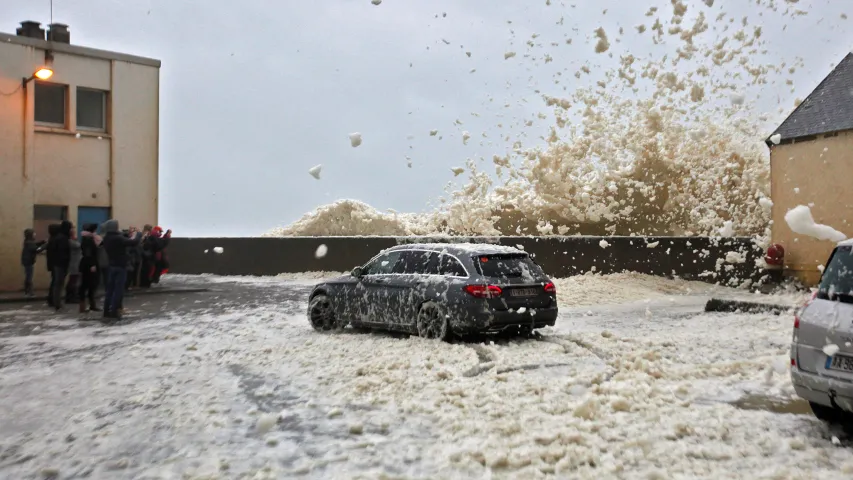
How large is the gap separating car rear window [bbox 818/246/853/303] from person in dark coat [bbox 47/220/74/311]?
15.4 meters

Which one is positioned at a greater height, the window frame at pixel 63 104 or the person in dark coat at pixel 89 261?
the window frame at pixel 63 104

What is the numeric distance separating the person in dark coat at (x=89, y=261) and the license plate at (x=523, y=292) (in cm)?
925

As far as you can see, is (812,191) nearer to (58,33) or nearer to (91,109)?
(91,109)

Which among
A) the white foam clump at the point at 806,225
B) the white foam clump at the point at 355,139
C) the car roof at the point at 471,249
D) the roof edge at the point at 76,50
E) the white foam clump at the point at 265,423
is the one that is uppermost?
the roof edge at the point at 76,50

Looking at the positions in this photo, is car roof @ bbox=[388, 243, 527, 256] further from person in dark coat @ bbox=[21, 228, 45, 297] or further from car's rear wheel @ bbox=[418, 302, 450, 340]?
person in dark coat @ bbox=[21, 228, 45, 297]

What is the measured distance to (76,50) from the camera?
24.5 metres

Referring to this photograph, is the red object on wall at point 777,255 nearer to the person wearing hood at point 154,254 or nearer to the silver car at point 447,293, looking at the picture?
the silver car at point 447,293

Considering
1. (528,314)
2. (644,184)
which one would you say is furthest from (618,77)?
(528,314)

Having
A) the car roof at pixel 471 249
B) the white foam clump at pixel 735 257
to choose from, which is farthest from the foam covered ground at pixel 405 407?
the white foam clump at pixel 735 257

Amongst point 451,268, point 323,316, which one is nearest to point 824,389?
point 451,268

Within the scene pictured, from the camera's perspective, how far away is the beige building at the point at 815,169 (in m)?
15.9

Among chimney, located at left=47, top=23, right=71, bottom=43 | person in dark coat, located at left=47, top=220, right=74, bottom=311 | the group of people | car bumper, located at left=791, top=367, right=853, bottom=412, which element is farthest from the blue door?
car bumper, located at left=791, top=367, right=853, bottom=412

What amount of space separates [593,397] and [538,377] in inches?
57.8

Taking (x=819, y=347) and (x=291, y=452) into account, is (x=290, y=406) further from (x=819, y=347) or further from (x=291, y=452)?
(x=819, y=347)
